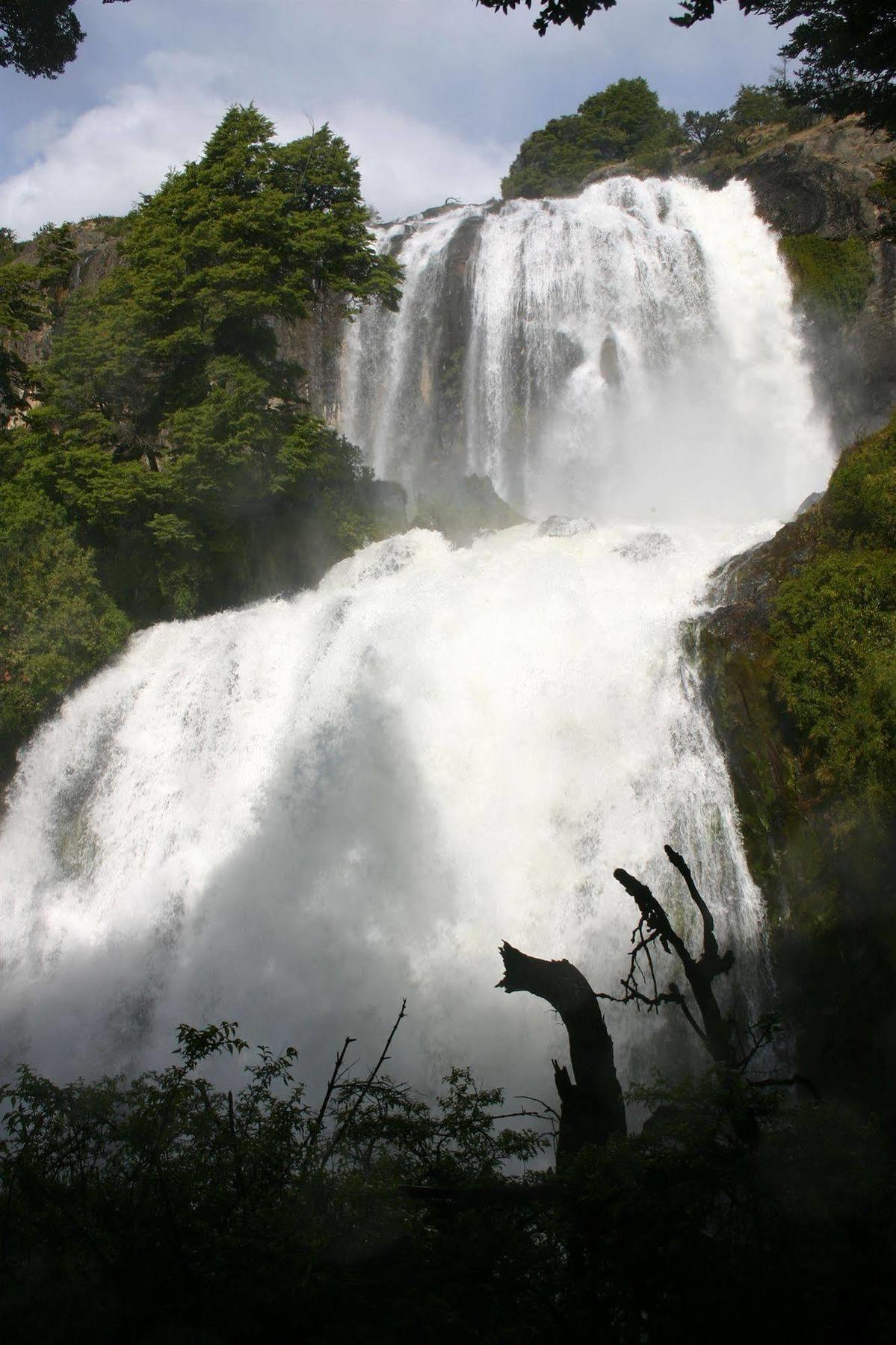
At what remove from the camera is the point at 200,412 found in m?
20.8

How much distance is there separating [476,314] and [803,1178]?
25.0m

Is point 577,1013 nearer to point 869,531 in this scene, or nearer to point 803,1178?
point 803,1178

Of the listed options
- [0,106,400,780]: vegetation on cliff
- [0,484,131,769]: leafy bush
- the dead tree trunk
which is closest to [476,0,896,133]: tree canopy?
the dead tree trunk


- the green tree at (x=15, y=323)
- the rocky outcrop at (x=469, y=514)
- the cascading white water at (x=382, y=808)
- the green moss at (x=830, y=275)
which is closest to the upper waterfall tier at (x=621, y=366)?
the green moss at (x=830, y=275)

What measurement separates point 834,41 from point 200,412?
15.3m

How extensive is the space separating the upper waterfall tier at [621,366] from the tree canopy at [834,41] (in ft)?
50.2

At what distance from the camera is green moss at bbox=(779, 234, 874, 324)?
2492 centimetres

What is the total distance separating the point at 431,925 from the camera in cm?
1289

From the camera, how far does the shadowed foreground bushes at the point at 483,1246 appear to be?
12.7 feet

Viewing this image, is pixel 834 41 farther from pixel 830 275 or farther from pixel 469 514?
pixel 830 275

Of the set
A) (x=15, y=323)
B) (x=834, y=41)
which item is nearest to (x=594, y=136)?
(x=15, y=323)

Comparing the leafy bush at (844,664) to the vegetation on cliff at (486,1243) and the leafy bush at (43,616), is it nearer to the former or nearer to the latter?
the vegetation on cliff at (486,1243)

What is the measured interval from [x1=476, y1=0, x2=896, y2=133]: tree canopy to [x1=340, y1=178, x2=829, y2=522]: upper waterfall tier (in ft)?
50.2

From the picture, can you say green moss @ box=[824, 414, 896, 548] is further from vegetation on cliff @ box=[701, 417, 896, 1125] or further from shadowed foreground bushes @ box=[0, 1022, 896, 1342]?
shadowed foreground bushes @ box=[0, 1022, 896, 1342]
